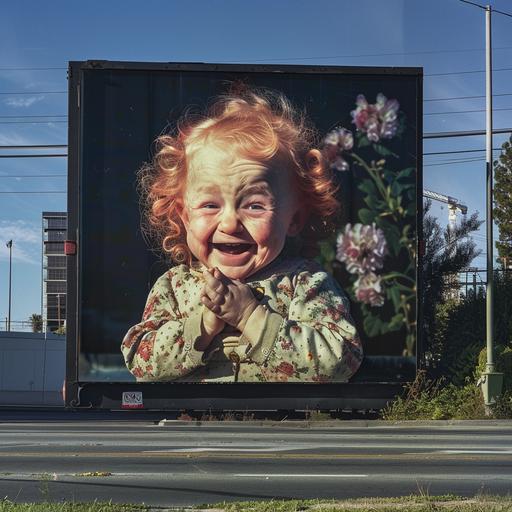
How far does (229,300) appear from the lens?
48.6ft

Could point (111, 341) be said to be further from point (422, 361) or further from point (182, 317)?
point (422, 361)

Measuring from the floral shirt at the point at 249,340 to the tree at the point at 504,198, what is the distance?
35930 mm

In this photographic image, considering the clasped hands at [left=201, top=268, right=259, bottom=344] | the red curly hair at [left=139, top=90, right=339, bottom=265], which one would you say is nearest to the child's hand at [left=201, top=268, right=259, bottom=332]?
the clasped hands at [left=201, top=268, right=259, bottom=344]

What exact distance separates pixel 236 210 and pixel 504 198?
3772cm

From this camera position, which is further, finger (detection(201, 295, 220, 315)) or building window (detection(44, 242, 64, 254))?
building window (detection(44, 242, 64, 254))

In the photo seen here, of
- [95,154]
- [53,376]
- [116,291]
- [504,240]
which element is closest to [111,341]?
[116,291]

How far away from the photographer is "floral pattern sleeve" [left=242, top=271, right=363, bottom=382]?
14758mm

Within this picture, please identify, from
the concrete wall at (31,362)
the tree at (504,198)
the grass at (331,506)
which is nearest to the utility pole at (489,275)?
the grass at (331,506)

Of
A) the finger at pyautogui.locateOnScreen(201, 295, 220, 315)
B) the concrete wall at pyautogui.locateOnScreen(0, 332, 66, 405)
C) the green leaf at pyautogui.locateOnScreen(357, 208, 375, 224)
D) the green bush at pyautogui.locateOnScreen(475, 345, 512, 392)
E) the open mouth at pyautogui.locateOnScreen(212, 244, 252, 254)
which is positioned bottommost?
the concrete wall at pyautogui.locateOnScreen(0, 332, 66, 405)

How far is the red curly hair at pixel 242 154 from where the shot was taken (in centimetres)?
1518

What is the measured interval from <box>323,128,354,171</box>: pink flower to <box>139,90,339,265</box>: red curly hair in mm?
176

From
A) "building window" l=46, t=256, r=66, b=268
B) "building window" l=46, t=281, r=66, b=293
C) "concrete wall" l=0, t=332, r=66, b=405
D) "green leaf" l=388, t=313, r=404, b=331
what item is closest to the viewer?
"green leaf" l=388, t=313, r=404, b=331

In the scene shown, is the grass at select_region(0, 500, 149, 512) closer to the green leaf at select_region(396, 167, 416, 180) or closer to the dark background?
the dark background

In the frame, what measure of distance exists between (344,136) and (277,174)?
1501 mm
